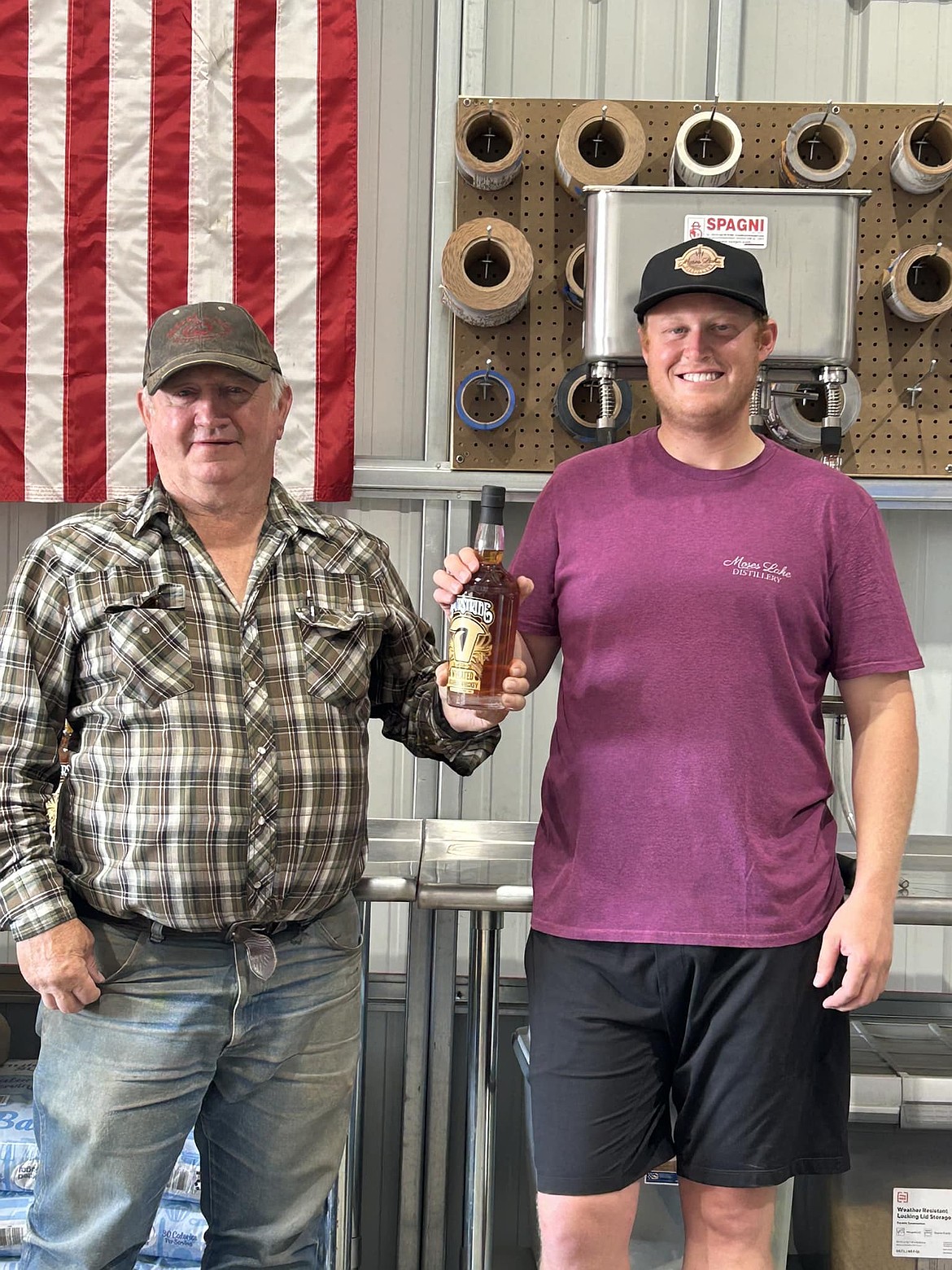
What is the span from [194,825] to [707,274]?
3.20 feet

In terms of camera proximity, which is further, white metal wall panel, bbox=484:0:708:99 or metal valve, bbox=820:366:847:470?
white metal wall panel, bbox=484:0:708:99

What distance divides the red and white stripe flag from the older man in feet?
3.60

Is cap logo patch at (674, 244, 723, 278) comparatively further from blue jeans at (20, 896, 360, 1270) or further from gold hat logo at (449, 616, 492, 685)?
blue jeans at (20, 896, 360, 1270)

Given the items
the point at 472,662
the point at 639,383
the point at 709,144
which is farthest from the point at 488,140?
the point at 472,662

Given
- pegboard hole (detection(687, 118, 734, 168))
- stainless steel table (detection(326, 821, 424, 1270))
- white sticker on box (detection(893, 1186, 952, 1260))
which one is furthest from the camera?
pegboard hole (detection(687, 118, 734, 168))

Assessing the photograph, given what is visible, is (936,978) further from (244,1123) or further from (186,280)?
(186,280)

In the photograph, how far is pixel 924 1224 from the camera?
A: 1.96 m

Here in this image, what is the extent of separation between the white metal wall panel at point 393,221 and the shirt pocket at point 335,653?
1218 mm

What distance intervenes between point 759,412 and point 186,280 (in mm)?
1399

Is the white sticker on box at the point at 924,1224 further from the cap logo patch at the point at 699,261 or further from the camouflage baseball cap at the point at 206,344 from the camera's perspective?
the camouflage baseball cap at the point at 206,344

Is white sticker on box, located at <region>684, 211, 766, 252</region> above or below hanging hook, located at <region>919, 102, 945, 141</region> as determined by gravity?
below

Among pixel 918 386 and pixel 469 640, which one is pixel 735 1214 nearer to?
pixel 469 640

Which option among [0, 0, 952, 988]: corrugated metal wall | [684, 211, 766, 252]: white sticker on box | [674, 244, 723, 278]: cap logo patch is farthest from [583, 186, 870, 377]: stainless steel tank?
[674, 244, 723, 278]: cap logo patch

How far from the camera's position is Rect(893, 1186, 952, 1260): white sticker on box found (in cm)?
196
